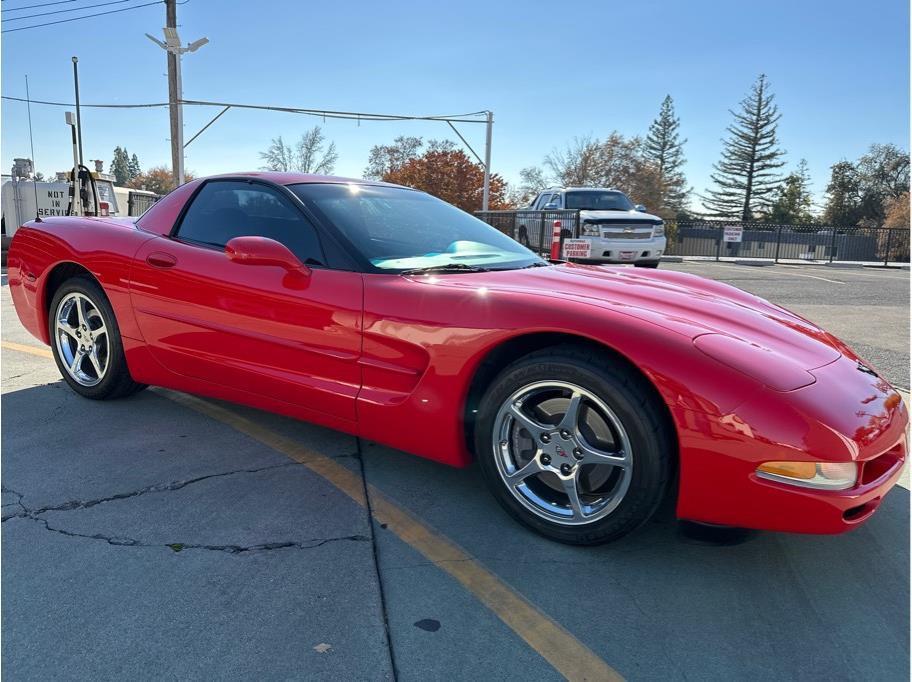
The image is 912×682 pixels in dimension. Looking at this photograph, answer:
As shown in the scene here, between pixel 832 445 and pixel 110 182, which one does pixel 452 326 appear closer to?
pixel 832 445

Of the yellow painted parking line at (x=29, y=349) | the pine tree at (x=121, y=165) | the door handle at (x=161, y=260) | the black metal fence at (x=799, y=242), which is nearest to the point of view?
the door handle at (x=161, y=260)

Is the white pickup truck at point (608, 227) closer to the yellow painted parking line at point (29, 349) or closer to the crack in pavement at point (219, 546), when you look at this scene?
→ the yellow painted parking line at point (29, 349)

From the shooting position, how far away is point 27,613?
1.93 metres

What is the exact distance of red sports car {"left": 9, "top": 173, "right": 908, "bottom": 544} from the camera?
6.67ft

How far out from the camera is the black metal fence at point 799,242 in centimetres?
2725

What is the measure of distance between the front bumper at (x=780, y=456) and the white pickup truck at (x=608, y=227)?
30.0 ft

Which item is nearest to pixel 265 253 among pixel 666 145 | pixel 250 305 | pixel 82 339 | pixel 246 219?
pixel 250 305

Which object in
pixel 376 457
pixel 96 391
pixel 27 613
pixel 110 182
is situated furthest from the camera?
pixel 110 182

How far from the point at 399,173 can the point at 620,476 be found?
147 feet

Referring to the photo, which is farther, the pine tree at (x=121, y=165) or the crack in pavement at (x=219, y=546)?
the pine tree at (x=121, y=165)

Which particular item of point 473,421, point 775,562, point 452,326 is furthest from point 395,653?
point 775,562

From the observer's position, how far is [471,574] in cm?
220

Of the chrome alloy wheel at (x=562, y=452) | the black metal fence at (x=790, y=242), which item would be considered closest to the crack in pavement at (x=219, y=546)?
the chrome alloy wheel at (x=562, y=452)

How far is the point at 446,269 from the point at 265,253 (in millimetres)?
777
